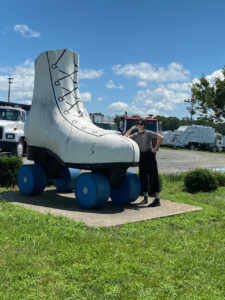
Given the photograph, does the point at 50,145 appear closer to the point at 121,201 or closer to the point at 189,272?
the point at 121,201

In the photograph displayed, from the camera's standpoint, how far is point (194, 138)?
3409cm

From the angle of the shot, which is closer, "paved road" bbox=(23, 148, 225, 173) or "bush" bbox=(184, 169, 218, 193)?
"bush" bbox=(184, 169, 218, 193)

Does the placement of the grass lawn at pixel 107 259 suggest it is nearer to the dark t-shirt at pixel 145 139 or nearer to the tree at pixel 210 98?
the dark t-shirt at pixel 145 139

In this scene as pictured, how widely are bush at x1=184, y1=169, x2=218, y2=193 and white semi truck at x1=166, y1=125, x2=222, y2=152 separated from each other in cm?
2538

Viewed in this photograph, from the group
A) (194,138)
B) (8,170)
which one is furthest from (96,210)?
(194,138)

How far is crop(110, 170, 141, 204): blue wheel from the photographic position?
5.53 meters

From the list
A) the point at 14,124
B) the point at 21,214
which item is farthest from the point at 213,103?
the point at 21,214

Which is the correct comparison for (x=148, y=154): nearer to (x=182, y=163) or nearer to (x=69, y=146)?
(x=69, y=146)

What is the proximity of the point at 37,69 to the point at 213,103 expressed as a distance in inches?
828

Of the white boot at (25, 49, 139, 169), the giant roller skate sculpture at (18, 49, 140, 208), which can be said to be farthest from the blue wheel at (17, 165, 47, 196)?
the white boot at (25, 49, 139, 169)

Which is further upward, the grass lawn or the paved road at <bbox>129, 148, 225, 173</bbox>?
the paved road at <bbox>129, 148, 225, 173</bbox>

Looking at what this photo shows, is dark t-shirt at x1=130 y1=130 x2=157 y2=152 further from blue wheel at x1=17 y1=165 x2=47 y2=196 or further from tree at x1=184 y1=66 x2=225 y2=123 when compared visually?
tree at x1=184 y1=66 x2=225 y2=123

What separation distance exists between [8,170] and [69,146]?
2692 millimetres

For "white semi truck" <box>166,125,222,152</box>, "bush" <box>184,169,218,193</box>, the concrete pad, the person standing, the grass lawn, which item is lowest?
the grass lawn
